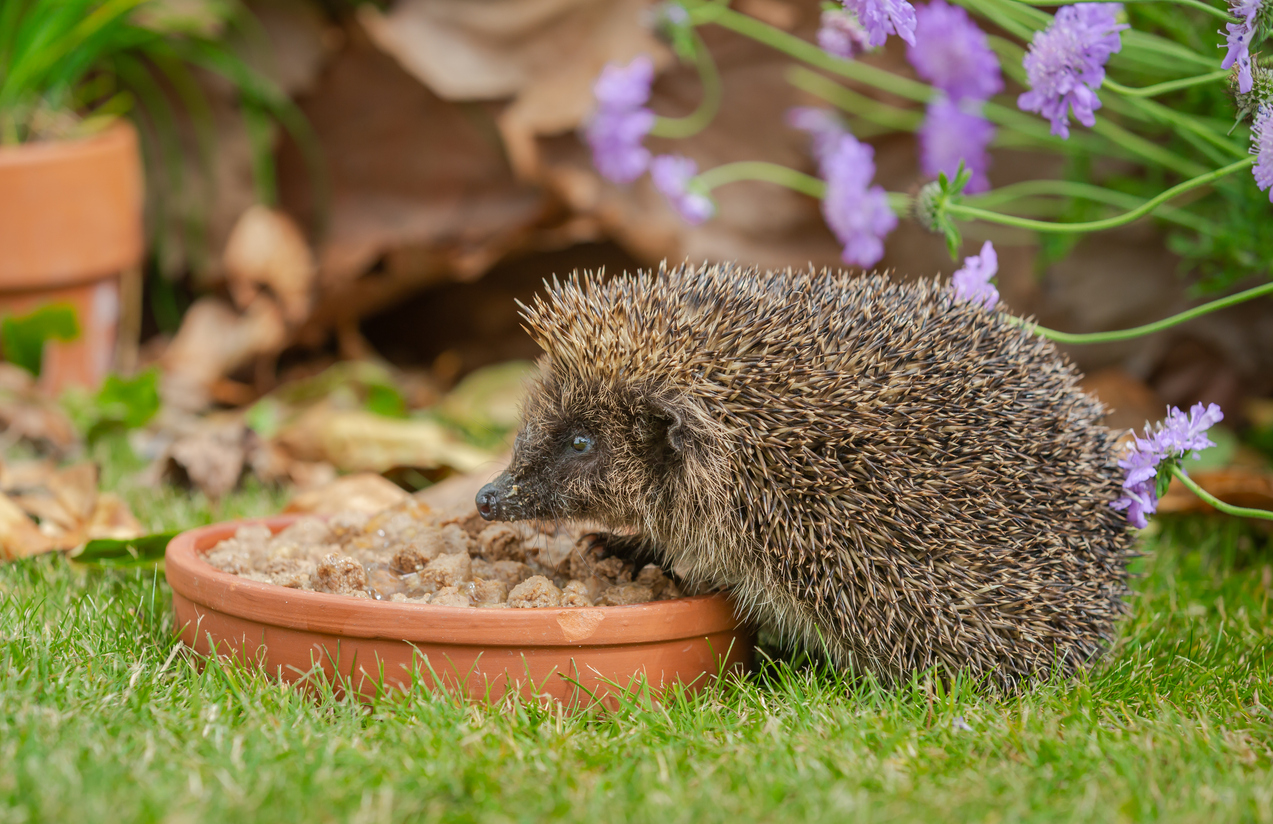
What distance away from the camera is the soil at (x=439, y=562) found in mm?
2584

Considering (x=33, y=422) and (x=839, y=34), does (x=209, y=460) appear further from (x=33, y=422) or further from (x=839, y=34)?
(x=839, y=34)

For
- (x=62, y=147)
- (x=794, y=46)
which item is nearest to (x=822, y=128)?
(x=794, y=46)

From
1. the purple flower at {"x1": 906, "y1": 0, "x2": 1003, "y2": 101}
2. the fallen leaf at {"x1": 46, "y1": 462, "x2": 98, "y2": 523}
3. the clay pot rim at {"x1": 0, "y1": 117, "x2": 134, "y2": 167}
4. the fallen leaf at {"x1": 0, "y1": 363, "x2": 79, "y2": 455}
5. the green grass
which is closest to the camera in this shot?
the green grass

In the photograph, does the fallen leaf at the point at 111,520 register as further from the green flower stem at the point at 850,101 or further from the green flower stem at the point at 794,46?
the green flower stem at the point at 850,101

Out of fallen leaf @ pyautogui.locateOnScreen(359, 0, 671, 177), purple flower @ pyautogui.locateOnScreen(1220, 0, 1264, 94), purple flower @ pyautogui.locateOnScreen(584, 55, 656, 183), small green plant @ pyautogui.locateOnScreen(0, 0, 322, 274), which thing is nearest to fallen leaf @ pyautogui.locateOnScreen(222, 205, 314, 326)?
small green plant @ pyautogui.locateOnScreen(0, 0, 322, 274)

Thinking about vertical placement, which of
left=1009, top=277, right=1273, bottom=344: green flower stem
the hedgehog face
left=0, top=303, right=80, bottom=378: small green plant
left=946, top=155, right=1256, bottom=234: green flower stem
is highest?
left=946, top=155, right=1256, bottom=234: green flower stem

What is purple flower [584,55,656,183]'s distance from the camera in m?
4.43

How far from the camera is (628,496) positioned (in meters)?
2.80

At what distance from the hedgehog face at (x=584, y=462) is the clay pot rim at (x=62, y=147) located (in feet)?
10.7

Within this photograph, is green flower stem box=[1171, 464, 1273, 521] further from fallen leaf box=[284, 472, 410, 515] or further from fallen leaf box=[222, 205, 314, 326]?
fallen leaf box=[222, 205, 314, 326]

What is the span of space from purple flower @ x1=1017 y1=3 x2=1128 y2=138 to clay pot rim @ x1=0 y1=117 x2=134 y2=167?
4.00 metres

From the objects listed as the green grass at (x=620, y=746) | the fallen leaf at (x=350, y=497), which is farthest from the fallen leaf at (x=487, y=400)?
the green grass at (x=620, y=746)

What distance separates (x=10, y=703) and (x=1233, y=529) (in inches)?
139

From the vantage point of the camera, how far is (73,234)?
203 inches
